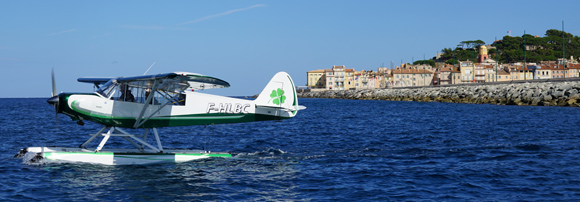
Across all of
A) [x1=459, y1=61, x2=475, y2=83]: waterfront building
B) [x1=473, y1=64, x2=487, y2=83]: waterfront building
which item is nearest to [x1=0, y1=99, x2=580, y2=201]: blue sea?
[x1=459, y1=61, x2=475, y2=83]: waterfront building

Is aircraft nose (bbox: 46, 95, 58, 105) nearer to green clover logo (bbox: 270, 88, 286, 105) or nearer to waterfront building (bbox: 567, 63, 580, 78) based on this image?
green clover logo (bbox: 270, 88, 286, 105)

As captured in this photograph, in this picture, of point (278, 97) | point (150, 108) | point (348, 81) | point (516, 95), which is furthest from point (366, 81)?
point (150, 108)

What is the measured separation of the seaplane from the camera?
1512 centimetres

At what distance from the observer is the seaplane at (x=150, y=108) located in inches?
595

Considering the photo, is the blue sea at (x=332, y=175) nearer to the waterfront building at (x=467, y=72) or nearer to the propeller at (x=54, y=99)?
the propeller at (x=54, y=99)

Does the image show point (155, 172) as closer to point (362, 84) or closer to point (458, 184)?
point (458, 184)

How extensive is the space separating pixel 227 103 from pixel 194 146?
588cm

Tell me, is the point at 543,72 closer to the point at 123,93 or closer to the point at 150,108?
the point at 150,108

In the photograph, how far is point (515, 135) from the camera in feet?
81.1

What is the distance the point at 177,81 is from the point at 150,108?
1443 mm

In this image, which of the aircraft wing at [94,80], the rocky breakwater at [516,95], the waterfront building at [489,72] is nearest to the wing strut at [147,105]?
the aircraft wing at [94,80]

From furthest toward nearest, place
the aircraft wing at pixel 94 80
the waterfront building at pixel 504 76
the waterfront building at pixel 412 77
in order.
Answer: the waterfront building at pixel 412 77, the waterfront building at pixel 504 76, the aircraft wing at pixel 94 80

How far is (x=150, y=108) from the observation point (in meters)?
16.0

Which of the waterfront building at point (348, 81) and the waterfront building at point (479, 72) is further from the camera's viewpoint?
the waterfront building at point (348, 81)
